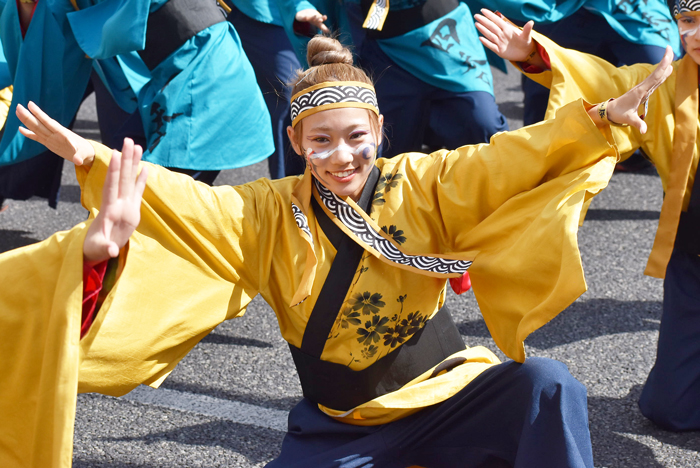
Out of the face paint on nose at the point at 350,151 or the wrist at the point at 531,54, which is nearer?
the face paint on nose at the point at 350,151

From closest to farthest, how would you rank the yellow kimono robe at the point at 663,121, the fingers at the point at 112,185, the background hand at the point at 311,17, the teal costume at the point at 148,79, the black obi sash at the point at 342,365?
the fingers at the point at 112,185, the black obi sash at the point at 342,365, the yellow kimono robe at the point at 663,121, the teal costume at the point at 148,79, the background hand at the point at 311,17

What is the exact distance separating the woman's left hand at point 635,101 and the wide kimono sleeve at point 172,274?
74 cm

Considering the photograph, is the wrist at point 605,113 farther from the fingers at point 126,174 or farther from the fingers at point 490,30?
the fingers at point 126,174

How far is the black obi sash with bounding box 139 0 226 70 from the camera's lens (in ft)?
8.09

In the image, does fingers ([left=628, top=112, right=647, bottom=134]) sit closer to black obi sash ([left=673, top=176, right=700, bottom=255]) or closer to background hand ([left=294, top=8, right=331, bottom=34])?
black obi sash ([left=673, top=176, right=700, bottom=255])

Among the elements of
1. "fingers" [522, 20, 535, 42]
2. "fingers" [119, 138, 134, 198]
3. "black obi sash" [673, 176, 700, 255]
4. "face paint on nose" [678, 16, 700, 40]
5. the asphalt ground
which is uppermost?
"fingers" [119, 138, 134, 198]

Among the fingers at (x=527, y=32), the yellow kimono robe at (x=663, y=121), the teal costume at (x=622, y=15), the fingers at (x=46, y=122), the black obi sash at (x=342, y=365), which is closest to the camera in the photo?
the fingers at (x=46, y=122)

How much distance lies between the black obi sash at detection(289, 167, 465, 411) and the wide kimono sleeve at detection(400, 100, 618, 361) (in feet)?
0.52

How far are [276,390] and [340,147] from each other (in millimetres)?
1017

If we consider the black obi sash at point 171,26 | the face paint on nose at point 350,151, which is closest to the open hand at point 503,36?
the face paint on nose at point 350,151

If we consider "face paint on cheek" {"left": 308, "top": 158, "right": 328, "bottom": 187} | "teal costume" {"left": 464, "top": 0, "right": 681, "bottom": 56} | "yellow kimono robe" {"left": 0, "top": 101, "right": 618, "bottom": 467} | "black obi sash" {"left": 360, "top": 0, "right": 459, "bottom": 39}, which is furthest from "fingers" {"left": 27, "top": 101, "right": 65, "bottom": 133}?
"teal costume" {"left": 464, "top": 0, "right": 681, "bottom": 56}

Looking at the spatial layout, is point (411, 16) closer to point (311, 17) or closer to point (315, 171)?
point (311, 17)

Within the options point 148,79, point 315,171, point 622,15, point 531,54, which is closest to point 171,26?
point 148,79

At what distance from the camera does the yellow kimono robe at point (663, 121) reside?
2.06 metres
